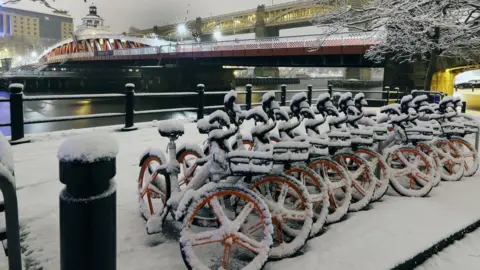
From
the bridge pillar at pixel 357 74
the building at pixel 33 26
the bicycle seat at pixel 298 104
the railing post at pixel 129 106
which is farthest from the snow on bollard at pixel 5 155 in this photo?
the building at pixel 33 26

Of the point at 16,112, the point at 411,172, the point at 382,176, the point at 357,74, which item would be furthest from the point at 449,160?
the point at 357,74

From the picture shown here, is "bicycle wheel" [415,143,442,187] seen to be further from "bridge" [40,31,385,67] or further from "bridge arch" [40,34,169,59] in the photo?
→ "bridge arch" [40,34,169,59]

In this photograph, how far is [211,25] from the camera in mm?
126375

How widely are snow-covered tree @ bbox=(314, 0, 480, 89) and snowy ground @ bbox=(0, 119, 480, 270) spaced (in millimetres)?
7714

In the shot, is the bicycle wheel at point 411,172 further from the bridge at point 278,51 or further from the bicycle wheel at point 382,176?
the bridge at point 278,51

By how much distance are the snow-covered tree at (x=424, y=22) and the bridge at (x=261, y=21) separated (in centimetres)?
7346

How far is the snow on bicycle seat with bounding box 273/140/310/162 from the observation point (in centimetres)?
313

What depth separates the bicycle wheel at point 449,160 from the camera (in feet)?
17.8

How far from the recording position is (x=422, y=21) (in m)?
11.6

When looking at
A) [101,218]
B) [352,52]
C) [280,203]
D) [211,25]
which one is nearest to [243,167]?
[280,203]

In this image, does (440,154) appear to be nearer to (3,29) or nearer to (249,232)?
(249,232)

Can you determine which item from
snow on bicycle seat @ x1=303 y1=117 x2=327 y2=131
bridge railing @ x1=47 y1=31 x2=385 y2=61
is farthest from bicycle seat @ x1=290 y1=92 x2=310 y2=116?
bridge railing @ x1=47 y1=31 x2=385 y2=61

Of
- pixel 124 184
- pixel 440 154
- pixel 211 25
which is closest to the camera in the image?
pixel 124 184

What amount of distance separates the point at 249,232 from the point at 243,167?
0.58m
